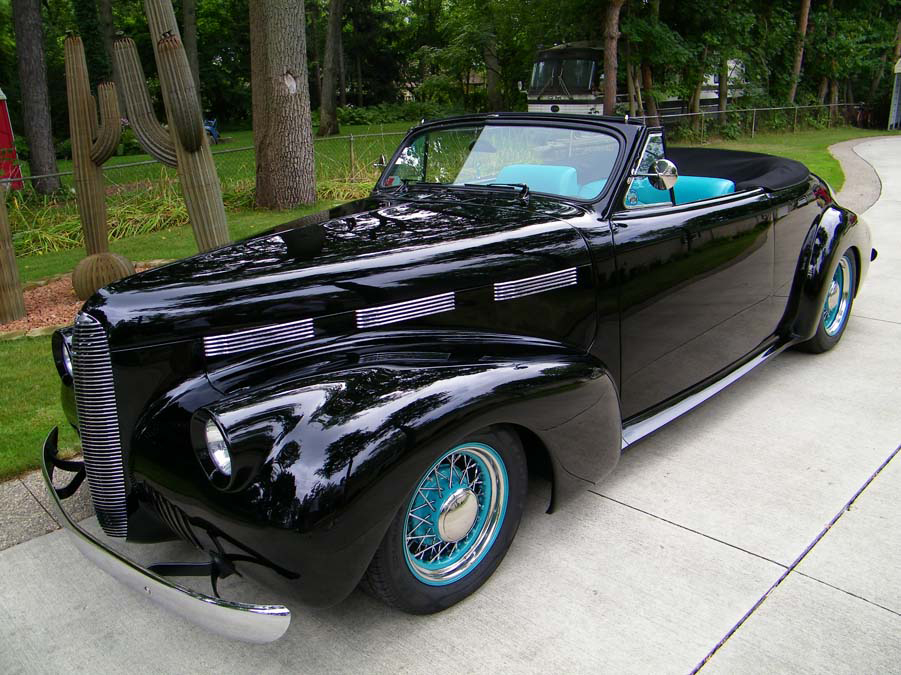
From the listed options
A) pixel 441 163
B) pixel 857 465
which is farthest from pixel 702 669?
pixel 441 163

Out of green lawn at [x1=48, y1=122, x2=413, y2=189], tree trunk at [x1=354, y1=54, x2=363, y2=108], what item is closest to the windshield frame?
green lawn at [x1=48, y1=122, x2=413, y2=189]

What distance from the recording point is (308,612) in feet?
8.67

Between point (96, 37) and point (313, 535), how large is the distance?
32.8 metres

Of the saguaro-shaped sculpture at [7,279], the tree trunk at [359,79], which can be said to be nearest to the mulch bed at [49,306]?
the saguaro-shaped sculpture at [7,279]

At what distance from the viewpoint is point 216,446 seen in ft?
7.23

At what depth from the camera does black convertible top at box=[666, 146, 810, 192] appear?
14.4ft

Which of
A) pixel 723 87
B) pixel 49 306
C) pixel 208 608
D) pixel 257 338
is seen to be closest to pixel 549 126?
pixel 257 338

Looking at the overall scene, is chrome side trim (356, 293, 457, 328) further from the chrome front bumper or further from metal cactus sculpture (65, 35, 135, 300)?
metal cactus sculpture (65, 35, 135, 300)

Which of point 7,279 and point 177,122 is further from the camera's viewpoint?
point 7,279

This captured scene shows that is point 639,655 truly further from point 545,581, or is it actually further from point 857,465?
point 857,465

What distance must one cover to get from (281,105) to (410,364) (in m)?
8.28

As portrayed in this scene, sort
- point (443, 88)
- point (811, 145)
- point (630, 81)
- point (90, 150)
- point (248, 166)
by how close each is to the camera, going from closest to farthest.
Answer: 1. point (90, 150)
2. point (248, 166)
3. point (811, 145)
4. point (630, 81)
5. point (443, 88)

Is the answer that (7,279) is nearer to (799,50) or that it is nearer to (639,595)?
(639,595)

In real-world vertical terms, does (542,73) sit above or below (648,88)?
above
